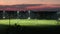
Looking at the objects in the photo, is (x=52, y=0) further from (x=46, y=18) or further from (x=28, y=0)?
(x=46, y=18)

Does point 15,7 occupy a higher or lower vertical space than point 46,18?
higher

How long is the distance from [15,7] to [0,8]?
0.71 feet

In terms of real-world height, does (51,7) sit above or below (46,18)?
above

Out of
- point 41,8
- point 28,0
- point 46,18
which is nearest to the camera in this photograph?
point 41,8

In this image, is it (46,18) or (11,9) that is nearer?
(11,9)

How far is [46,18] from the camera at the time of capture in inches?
394

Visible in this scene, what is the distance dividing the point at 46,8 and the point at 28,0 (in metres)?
0.75
